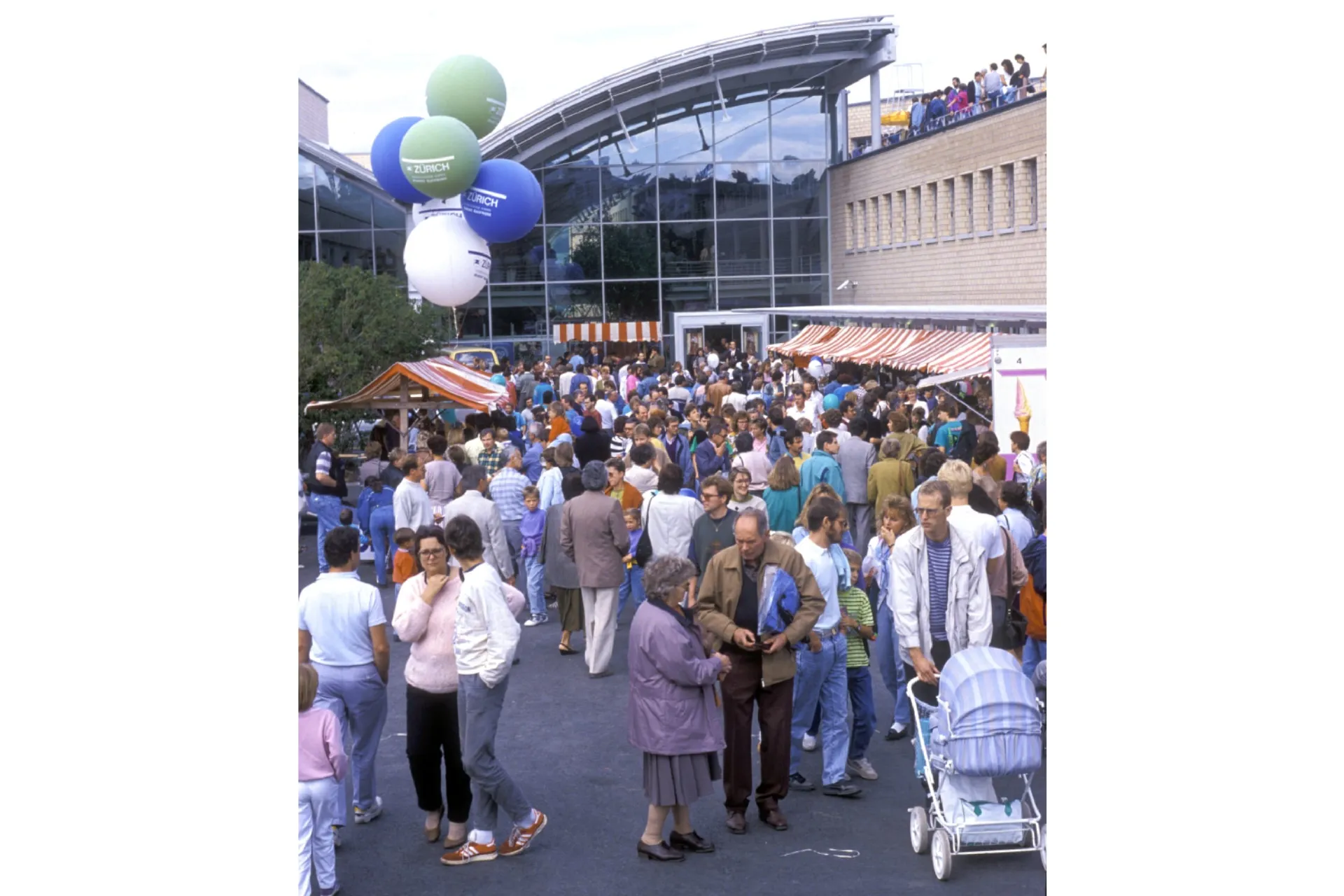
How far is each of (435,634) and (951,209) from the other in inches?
1005

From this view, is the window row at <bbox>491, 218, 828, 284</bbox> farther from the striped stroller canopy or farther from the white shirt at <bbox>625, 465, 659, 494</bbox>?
the striped stroller canopy

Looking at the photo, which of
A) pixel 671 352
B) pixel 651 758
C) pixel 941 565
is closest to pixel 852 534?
pixel 941 565

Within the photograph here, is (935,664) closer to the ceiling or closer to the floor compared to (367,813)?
closer to the ceiling

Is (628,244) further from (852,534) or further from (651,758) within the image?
(651,758)

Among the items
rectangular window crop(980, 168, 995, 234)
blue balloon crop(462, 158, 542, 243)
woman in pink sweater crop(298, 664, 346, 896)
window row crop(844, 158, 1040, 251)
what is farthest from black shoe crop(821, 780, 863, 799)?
rectangular window crop(980, 168, 995, 234)

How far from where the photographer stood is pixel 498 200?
880cm

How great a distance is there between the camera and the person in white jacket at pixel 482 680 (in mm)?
6031

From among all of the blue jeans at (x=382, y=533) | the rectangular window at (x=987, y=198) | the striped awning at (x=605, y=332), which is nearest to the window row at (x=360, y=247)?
the striped awning at (x=605, y=332)

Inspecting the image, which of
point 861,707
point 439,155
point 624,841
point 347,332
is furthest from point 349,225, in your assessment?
point 624,841

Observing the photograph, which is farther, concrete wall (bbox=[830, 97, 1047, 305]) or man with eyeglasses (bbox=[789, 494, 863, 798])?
concrete wall (bbox=[830, 97, 1047, 305])

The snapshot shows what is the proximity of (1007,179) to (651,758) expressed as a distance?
22642 millimetres

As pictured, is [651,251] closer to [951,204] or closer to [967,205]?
[951,204]

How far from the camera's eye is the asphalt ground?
591 centimetres

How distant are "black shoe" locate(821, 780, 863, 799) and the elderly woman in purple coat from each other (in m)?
1.03
